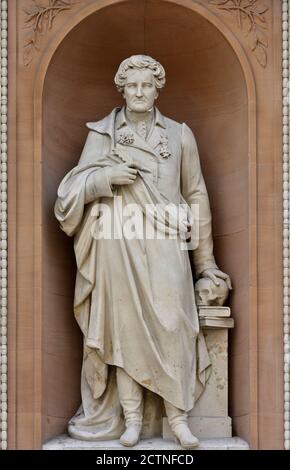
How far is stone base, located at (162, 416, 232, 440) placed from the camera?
15.9 metres

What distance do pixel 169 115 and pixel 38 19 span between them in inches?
49.7

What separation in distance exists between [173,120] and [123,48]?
654 millimetres

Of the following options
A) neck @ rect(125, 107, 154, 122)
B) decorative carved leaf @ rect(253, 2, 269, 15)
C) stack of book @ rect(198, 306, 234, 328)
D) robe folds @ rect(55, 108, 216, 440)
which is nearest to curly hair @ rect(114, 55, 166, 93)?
neck @ rect(125, 107, 154, 122)

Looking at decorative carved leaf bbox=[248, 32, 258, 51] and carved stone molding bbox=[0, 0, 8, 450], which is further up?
decorative carved leaf bbox=[248, 32, 258, 51]

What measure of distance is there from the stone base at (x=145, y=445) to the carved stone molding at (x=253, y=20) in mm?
2713

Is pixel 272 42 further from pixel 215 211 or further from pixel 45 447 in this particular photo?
pixel 45 447

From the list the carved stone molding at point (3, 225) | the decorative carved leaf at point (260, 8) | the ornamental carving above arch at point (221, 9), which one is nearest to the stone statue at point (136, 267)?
the carved stone molding at point (3, 225)

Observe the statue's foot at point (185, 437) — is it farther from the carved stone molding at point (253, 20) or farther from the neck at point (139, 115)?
the carved stone molding at point (253, 20)

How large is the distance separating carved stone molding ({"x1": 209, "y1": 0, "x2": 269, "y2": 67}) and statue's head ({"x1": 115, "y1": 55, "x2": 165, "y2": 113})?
653mm

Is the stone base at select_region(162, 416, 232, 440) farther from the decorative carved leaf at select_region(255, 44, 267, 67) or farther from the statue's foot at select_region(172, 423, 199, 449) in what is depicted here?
the decorative carved leaf at select_region(255, 44, 267, 67)

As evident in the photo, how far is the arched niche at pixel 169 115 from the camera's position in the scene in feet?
52.5

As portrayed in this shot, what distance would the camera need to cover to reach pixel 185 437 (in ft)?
51.1

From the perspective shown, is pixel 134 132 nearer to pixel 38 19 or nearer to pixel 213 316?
pixel 38 19

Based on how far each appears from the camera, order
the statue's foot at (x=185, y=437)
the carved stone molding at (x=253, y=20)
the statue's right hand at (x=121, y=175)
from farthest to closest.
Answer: the carved stone molding at (x=253, y=20), the statue's right hand at (x=121, y=175), the statue's foot at (x=185, y=437)
